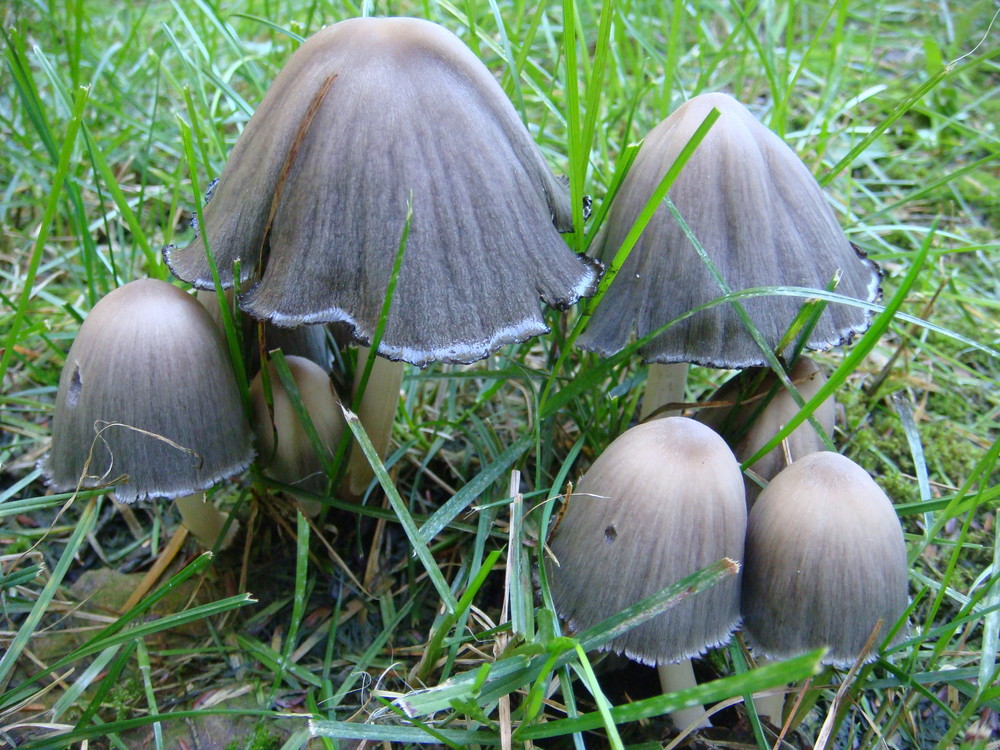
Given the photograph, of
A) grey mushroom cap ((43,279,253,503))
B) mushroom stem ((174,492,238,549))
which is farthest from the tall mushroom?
mushroom stem ((174,492,238,549))

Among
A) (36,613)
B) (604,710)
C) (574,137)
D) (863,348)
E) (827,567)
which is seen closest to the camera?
(604,710)

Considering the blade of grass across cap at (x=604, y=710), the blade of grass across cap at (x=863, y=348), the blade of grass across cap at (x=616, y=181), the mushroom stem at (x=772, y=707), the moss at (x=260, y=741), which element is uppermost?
the blade of grass across cap at (x=616, y=181)

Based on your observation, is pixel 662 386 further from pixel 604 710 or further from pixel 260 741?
pixel 260 741

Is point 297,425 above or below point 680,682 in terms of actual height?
above

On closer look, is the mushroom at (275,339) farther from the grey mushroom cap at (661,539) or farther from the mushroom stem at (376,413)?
the grey mushroom cap at (661,539)

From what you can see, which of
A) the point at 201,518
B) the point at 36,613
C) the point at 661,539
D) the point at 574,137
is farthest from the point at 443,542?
the point at 574,137

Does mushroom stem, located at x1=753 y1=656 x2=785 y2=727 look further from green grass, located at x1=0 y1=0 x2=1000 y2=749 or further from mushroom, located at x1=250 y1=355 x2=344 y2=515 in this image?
mushroom, located at x1=250 y1=355 x2=344 y2=515

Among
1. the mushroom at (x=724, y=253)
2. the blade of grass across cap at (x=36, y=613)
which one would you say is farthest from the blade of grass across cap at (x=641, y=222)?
the blade of grass across cap at (x=36, y=613)
